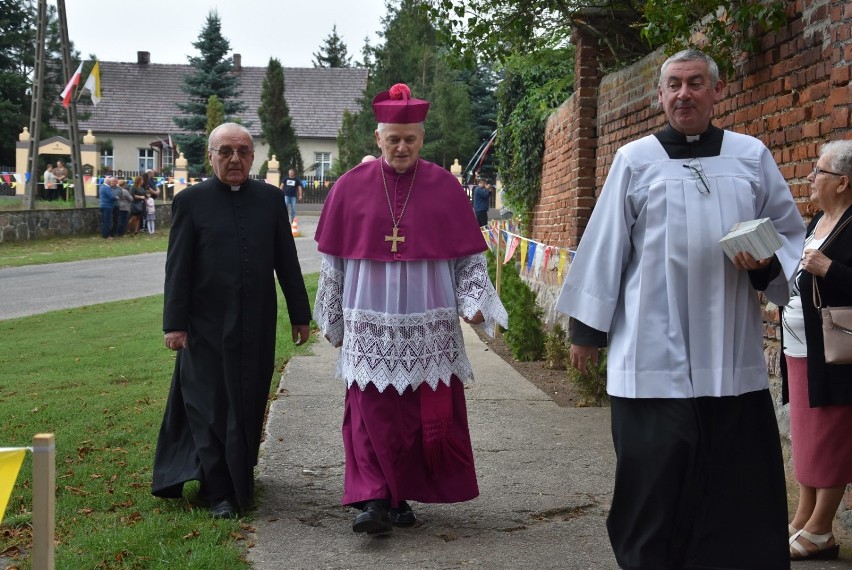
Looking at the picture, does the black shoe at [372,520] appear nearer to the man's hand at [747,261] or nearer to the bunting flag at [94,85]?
the man's hand at [747,261]

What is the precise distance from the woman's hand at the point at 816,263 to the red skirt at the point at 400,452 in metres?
1.85

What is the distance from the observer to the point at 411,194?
18.5 ft

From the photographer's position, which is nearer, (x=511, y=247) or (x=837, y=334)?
(x=837, y=334)

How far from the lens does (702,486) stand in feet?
13.7

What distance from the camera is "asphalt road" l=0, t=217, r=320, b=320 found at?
1639 cm

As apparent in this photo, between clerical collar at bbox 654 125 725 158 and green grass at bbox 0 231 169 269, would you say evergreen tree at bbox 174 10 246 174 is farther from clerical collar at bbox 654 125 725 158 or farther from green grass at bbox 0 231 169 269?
clerical collar at bbox 654 125 725 158

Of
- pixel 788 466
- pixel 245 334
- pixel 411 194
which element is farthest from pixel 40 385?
pixel 788 466

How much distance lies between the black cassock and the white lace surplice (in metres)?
0.40

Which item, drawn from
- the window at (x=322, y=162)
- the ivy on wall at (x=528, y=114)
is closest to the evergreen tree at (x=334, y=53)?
the window at (x=322, y=162)

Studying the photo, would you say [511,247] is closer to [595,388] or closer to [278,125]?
[595,388]

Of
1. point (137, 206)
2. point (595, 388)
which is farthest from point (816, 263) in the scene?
point (137, 206)

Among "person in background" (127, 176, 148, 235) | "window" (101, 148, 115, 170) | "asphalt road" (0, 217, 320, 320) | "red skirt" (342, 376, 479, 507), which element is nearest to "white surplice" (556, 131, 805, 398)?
"red skirt" (342, 376, 479, 507)

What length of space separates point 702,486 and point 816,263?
1.09 metres

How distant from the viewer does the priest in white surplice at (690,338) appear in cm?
412
